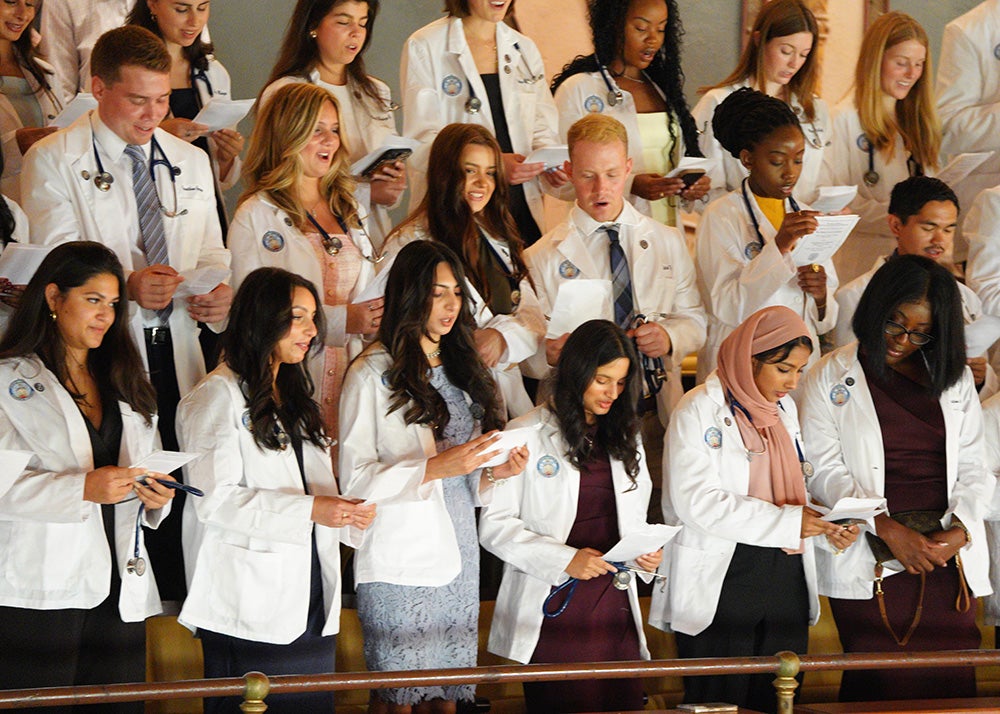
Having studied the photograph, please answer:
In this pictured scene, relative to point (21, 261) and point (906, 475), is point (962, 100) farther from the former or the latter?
point (21, 261)

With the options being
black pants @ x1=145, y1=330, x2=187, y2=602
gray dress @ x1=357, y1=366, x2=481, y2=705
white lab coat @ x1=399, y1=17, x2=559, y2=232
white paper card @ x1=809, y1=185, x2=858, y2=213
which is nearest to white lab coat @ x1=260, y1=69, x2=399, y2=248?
white lab coat @ x1=399, y1=17, x2=559, y2=232

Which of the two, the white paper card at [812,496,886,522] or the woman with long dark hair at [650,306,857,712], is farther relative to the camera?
the woman with long dark hair at [650,306,857,712]

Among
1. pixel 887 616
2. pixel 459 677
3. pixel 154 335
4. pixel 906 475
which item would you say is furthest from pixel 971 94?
pixel 459 677

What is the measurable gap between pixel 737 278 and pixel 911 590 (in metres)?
1.24

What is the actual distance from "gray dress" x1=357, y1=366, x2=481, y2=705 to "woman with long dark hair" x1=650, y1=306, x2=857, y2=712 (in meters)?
0.65

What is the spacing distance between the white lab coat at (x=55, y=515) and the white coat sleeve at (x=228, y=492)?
0.42 feet

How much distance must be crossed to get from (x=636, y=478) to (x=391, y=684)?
119 centimetres

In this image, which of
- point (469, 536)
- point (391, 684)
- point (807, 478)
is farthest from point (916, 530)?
point (391, 684)

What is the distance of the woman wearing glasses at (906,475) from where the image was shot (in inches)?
173

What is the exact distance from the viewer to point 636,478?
413cm

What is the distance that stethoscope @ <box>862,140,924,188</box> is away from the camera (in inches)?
231

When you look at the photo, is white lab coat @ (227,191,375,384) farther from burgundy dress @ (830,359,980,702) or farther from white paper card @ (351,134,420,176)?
burgundy dress @ (830,359,980,702)

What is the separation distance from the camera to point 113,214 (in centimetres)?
428

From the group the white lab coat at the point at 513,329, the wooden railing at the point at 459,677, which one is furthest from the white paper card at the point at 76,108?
the wooden railing at the point at 459,677
